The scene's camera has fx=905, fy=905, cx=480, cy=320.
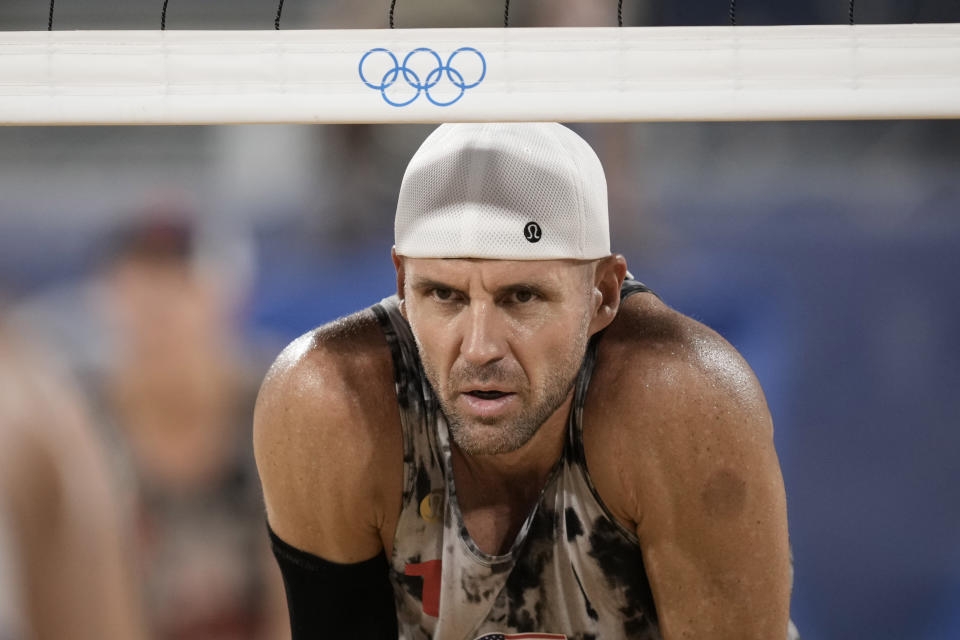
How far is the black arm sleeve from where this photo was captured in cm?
128

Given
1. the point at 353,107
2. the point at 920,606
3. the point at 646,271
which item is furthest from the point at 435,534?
the point at 920,606

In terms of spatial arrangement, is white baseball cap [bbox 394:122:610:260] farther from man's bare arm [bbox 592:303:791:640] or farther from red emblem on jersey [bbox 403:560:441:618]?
red emblem on jersey [bbox 403:560:441:618]

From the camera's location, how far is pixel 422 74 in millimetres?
856

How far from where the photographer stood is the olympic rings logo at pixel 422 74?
0.85 meters

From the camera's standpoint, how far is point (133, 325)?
2072 mm

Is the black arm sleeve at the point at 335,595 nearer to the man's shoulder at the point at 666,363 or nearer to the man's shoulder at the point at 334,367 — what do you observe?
the man's shoulder at the point at 334,367

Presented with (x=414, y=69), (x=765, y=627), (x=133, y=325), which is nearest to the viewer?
(x=414, y=69)

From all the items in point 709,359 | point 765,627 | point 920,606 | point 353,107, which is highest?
point 353,107

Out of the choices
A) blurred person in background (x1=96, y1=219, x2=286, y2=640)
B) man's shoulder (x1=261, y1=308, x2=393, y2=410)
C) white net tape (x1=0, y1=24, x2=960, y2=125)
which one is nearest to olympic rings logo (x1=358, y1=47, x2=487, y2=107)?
white net tape (x1=0, y1=24, x2=960, y2=125)

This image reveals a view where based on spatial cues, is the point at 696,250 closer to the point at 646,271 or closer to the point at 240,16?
the point at 646,271

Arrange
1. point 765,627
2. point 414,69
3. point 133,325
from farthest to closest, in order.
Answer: point 133,325, point 765,627, point 414,69

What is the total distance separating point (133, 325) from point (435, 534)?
1.14m

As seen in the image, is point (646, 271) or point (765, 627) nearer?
point (765, 627)

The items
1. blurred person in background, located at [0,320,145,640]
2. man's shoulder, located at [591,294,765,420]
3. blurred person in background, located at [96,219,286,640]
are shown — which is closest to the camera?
man's shoulder, located at [591,294,765,420]
